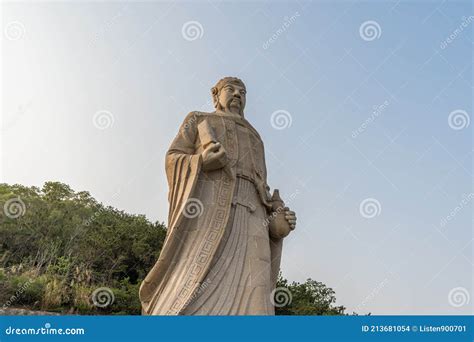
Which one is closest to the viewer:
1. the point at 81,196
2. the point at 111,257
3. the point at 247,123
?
the point at 247,123

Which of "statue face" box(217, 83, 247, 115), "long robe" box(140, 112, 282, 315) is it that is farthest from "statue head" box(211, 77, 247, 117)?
"long robe" box(140, 112, 282, 315)

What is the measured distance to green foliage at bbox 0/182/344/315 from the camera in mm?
18219

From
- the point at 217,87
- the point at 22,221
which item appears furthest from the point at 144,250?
the point at 217,87

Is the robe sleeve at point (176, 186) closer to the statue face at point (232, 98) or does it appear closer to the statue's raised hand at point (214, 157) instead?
the statue's raised hand at point (214, 157)

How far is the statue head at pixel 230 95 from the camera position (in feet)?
31.9

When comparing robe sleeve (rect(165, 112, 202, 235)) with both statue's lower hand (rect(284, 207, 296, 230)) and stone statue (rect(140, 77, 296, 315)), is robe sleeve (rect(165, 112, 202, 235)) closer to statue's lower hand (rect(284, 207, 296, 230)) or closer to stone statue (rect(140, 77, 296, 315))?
stone statue (rect(140, 77, 296, 315))

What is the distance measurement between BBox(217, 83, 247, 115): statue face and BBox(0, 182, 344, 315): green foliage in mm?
10582

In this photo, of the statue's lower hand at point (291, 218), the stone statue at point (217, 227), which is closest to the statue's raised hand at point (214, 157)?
the stone statue at point (217, 227)

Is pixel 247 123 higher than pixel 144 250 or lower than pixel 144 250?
lower

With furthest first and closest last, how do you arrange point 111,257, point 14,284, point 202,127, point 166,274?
1. point 111,257
2. point 14,284
3. point 202,127
4. point 166,274

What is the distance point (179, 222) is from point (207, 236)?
469 mm

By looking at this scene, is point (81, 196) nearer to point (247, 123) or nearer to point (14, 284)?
point (14, 284)

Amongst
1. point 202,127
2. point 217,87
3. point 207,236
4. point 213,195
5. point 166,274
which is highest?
point 217,87

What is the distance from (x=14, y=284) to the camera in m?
17.9
